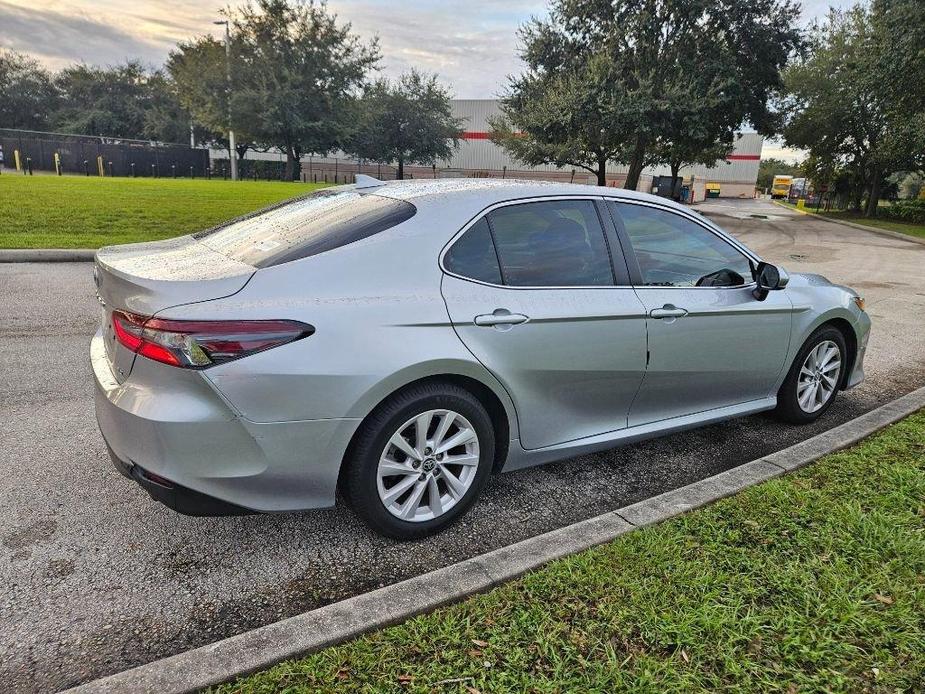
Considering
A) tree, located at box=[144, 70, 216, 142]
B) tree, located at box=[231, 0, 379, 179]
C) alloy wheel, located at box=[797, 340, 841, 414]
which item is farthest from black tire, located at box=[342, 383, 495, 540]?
tree, located at box=[144, 70, 216, 142]

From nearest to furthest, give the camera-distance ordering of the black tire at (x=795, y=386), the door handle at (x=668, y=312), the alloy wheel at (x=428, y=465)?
the alloy wheel at (x=428, y=465)
the door handle at (x=668, y=312)
the black tire at (x=795, y=386)

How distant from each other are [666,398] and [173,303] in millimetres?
2542

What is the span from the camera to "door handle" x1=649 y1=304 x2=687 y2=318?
A: 334 cm

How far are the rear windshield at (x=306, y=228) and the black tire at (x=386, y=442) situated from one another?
731 millimetres

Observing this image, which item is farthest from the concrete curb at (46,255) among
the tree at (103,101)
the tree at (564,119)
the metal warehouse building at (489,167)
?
the tree at (103,101)

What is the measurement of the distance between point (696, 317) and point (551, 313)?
39.9 inches

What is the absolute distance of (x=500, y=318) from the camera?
283cm

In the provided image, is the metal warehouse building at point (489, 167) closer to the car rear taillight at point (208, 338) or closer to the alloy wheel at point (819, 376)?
the alloy wheel at point (819, 376)

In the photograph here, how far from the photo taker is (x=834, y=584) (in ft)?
8.16

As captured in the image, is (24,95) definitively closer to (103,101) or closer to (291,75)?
(103,101)

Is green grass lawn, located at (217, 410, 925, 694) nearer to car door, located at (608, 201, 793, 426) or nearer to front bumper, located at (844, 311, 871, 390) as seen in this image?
car door, located at (608, 201, 793, 426)

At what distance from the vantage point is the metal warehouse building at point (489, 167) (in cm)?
5501

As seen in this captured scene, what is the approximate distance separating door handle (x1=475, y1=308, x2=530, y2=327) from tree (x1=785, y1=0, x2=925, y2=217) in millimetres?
25400

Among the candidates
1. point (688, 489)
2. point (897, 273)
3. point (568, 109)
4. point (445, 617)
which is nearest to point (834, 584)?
point (688, 489)
